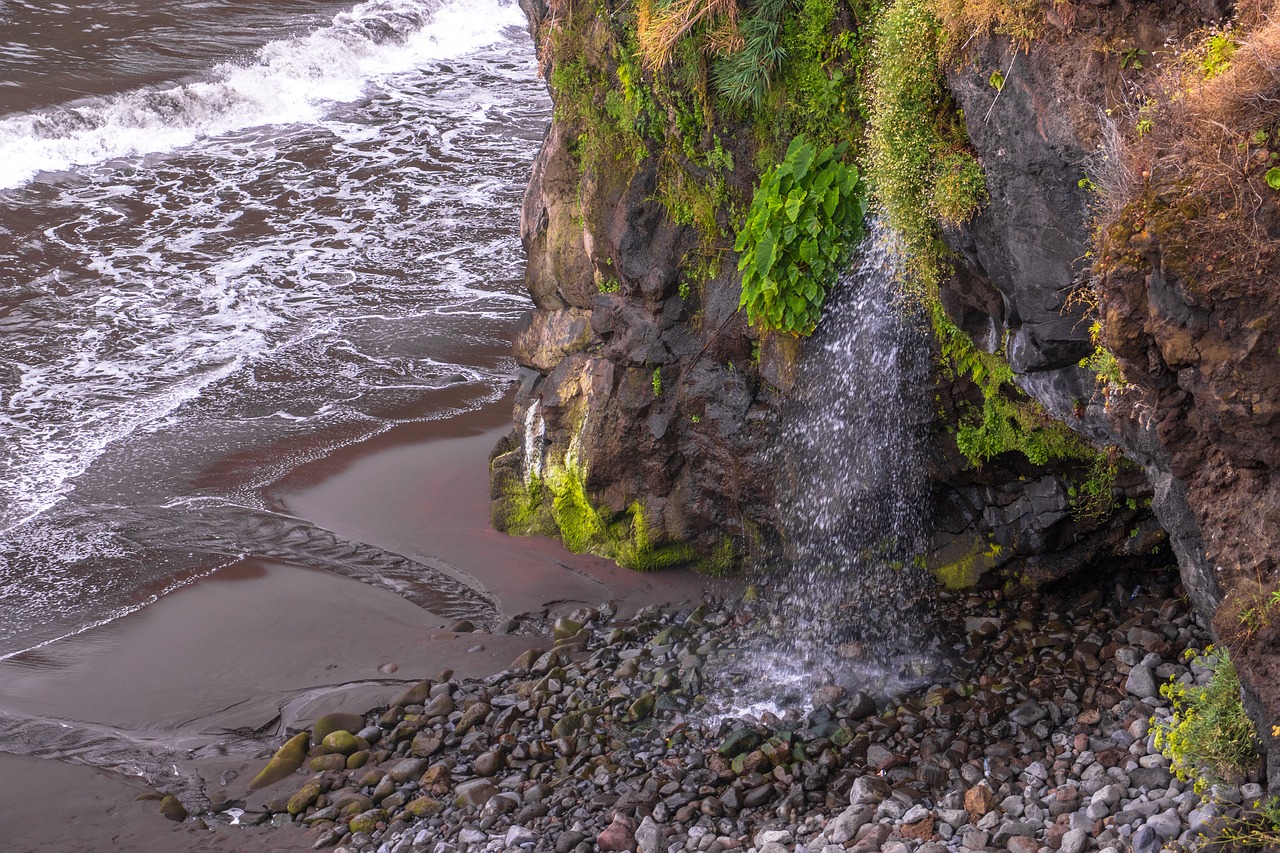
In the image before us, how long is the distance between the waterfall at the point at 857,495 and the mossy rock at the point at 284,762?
366 cm

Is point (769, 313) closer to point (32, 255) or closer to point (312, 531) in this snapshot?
point (312, 531)

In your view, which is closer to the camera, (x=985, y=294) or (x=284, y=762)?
(x=985, y=294)

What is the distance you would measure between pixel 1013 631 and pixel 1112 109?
4303mm

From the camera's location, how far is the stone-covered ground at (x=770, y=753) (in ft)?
19.9

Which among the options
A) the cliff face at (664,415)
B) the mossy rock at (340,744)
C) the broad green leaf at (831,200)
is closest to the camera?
the broad green leaf at (831,200)

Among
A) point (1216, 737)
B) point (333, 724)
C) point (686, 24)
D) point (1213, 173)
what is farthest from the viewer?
point (333, 724)

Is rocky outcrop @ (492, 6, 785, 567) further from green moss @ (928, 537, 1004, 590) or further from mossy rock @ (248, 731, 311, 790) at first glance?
mossy rock @ (248, 731, 311, 790)

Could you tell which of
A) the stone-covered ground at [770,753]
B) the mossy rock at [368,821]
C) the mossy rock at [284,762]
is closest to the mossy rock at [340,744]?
the stone-covered ground at [770,753]

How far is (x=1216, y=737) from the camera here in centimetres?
509

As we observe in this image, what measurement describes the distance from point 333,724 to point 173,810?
1268 mm

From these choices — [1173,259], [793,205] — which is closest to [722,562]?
[793,205]

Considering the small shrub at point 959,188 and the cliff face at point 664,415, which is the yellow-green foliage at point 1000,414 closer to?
the cliff face at point 664,415

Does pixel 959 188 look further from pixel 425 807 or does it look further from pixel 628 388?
pixel 425 807

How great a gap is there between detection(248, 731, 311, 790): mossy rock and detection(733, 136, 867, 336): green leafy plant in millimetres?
4950
